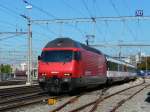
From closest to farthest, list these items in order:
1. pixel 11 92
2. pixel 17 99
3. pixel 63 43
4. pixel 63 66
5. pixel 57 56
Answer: pixel 17 99 < pixel 63 66 < pixel 57 56 < pixel 63 43 < pixel 11 92

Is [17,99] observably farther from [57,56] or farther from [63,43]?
[63,43]

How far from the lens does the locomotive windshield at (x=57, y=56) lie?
25631 mm

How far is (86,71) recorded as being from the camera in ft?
92.6

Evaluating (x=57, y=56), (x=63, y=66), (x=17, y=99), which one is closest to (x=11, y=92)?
(x=57, y=56)

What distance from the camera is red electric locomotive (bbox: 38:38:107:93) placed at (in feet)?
82.4

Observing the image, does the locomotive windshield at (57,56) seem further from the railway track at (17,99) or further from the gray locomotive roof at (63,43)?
the railway track at (17,99)

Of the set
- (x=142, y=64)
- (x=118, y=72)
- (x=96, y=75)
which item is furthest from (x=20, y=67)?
(x=96, y=75)

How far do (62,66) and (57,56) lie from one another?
32.3 inches

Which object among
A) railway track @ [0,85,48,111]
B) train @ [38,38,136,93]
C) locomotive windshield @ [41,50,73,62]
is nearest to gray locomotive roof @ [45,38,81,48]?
train @ [38,38,136,93]

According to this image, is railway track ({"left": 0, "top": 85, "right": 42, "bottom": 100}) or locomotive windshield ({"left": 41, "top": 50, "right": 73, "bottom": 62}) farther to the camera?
railway track ({"left": 0, "top": 85, "right": 42, "bottom": 100})

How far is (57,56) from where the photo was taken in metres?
25.9

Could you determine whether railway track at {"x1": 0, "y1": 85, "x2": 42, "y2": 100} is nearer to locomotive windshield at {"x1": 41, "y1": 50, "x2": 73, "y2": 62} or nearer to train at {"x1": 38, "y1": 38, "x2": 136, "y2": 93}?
train at {"x1": 38, "y1": 38, "x2": 136, "y2": 93}

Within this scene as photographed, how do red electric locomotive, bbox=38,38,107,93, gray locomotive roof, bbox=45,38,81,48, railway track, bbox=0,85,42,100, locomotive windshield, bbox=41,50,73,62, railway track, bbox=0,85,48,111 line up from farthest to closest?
gray locomotive roof, bbox=45,38,81,48 < railway track, bbox=0,85,42,100 < locomotive windshield, bbox=41,50,73,62 < red electric locomotive, bbox=38,38,107,93 < railway track, bbox=0,85,48,111

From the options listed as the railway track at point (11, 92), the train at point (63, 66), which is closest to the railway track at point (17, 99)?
the railway track at point (11, 92)
